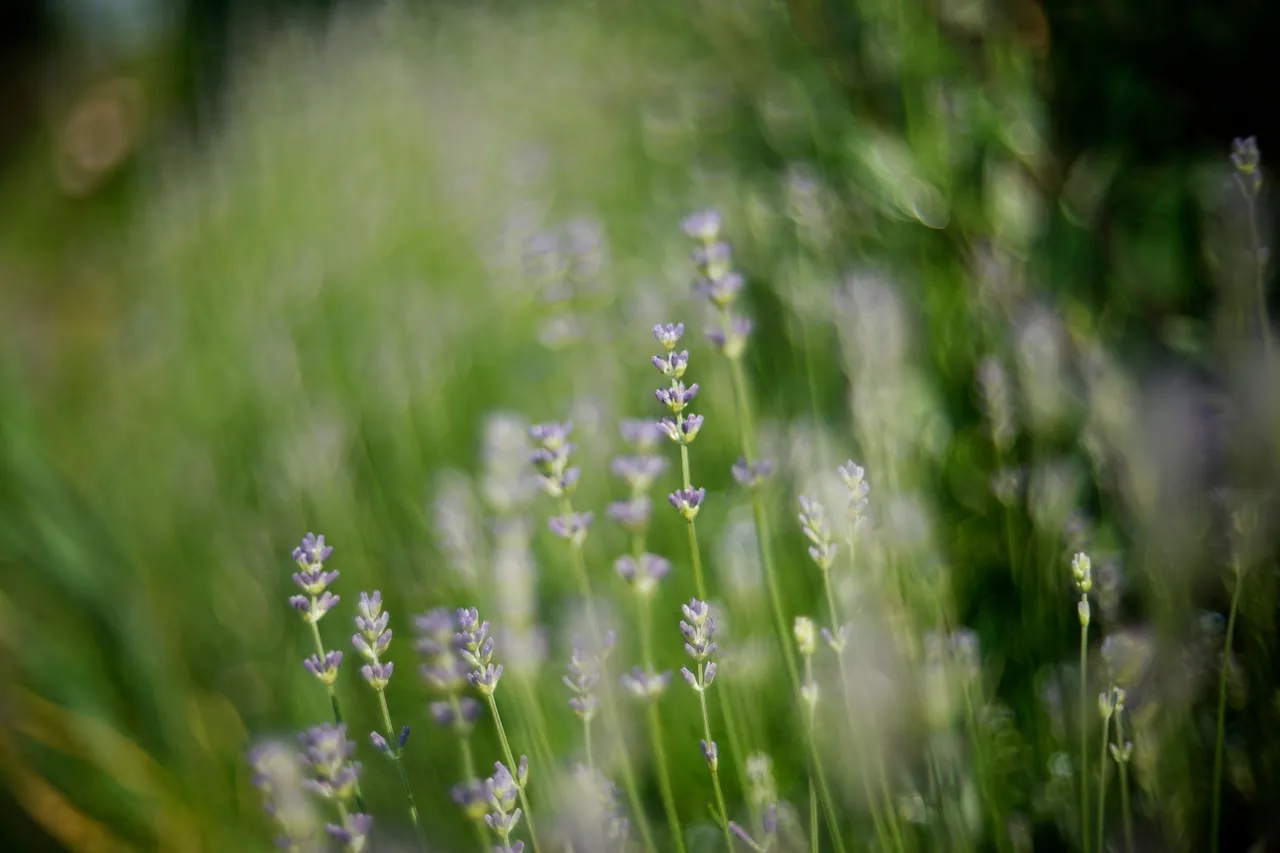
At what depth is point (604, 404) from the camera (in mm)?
1447

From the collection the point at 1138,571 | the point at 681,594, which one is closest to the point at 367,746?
the point at 681,594

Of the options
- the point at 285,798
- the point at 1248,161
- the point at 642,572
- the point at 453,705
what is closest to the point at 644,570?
the point at 642,572

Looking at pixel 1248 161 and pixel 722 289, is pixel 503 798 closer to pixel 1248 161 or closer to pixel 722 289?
pixel 722 289

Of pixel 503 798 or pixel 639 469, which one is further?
pixel 639 469

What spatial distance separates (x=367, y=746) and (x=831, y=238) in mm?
1036

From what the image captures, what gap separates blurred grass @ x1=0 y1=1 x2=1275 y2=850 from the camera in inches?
43.9

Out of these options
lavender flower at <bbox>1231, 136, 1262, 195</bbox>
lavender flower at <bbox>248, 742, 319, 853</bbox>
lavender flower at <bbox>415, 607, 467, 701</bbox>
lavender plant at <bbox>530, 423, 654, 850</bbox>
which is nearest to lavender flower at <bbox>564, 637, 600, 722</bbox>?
lavender plant at <bbox>530, 423, 654, 850</bbox>

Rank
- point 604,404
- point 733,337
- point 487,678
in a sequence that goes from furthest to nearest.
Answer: point 604,404, point 733,337, point 487,678

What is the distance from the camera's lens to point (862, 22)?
4.50 ft

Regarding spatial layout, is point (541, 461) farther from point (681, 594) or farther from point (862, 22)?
point (862, 22)

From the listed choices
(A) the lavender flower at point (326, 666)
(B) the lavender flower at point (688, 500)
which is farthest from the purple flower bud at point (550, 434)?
(A) the lavender flower at point (326, 666)

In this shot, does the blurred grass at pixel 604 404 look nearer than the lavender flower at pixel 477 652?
No

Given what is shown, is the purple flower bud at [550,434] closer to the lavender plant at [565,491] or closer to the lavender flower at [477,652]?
the lavender plant at [565,491]

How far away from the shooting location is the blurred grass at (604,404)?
1.11 m
